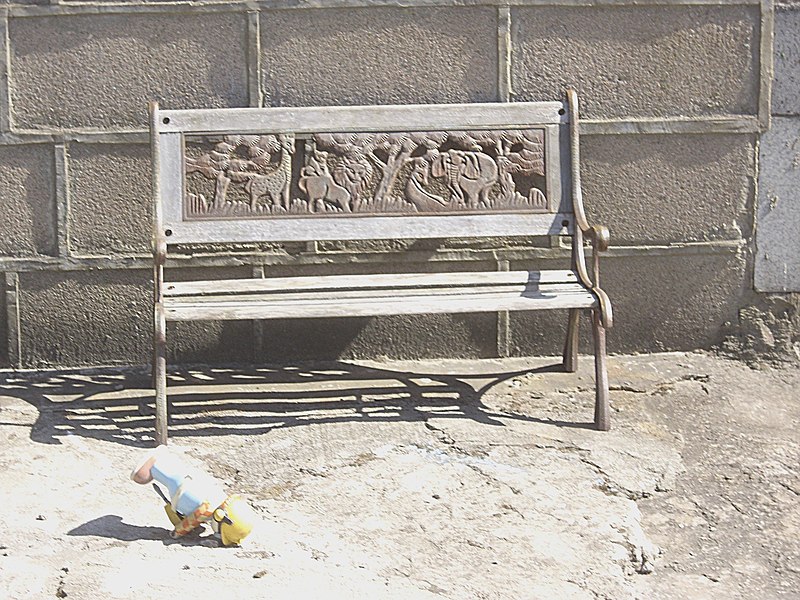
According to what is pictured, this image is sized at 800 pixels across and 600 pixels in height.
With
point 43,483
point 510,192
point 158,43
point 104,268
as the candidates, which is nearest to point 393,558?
point 43,483

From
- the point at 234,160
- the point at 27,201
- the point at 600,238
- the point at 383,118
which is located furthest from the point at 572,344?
the point at 27,201

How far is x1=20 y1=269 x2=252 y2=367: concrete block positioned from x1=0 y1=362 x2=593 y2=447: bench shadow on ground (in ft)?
0.29

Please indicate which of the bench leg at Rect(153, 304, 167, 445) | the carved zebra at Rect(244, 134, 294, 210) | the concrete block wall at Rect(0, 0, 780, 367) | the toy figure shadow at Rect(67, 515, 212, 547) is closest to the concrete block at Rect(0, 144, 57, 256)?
the concrete block wall at Rect(0, 0, 780, 367)

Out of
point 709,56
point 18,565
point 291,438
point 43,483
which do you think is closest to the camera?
point 18,565

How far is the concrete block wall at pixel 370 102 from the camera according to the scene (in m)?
4.73

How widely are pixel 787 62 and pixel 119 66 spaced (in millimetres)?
2844

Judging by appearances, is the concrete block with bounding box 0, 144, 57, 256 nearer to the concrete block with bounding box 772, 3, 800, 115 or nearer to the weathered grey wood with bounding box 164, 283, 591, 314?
the weathered grey wood with bounding box 164, 283, 591, 314

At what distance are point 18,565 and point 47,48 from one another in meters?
2.48

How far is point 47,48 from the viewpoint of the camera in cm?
470

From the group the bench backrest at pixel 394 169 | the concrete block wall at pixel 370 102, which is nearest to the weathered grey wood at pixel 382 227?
the bench backrest at pixel 394 169

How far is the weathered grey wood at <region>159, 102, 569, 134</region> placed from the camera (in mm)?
4496

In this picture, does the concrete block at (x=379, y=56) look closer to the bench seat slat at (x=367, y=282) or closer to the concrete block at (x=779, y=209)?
the bench seat slat at (x=367, y=282)

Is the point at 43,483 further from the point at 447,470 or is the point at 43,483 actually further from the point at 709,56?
the point at 709,56

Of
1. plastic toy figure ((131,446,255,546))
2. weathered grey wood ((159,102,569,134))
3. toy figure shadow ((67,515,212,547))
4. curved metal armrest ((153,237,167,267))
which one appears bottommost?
toy figure shadow ((67,515,212,547))
